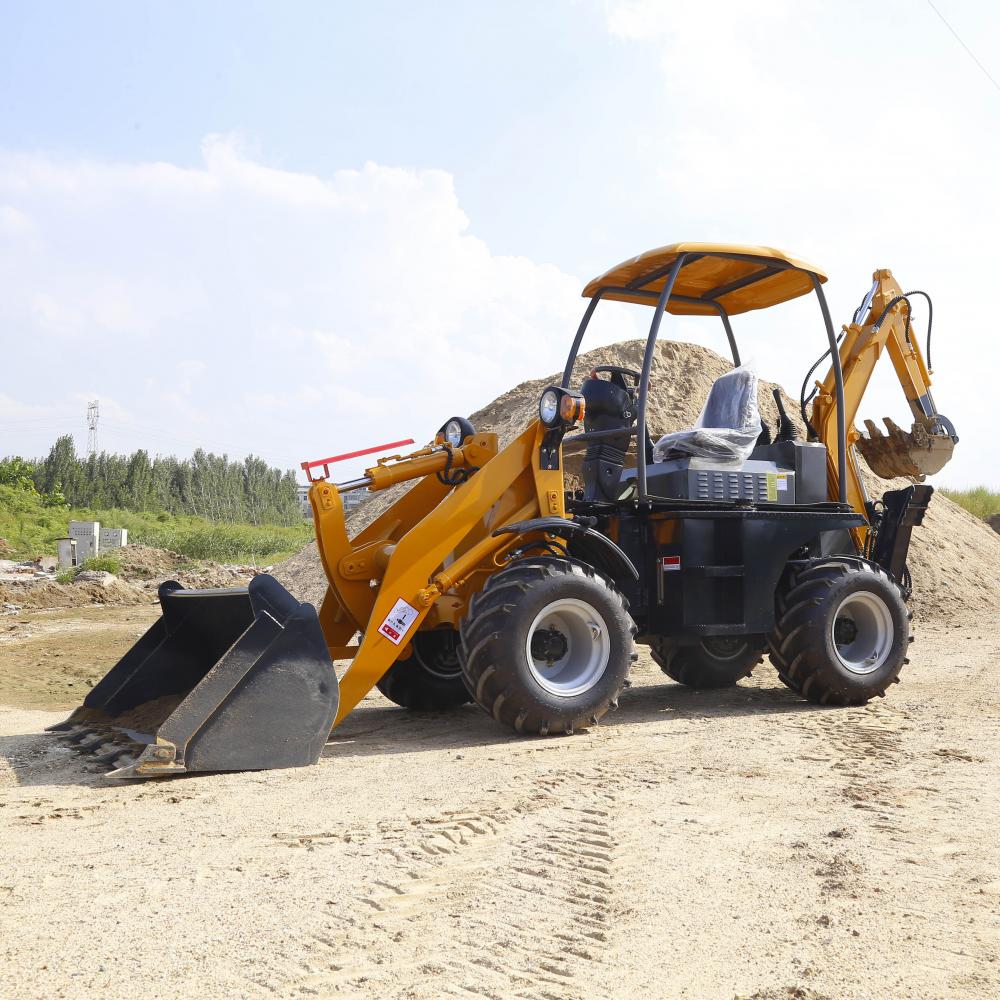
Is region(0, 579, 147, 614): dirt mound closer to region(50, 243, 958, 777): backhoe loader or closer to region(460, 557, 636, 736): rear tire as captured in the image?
region(50, 243, 958, 777): backhoe loader

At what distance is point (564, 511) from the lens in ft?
21.3

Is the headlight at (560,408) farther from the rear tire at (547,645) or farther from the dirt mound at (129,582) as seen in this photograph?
the dirt mound at (129,582)

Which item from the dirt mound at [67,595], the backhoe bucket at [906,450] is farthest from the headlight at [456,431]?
the dirt mound at [67,595]

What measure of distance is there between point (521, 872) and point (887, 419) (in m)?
6.71

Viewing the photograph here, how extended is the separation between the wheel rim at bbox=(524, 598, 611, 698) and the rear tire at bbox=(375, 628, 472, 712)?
44.1 inches

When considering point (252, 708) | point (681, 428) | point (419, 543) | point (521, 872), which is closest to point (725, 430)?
point (419, 543)

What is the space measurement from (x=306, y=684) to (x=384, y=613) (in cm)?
79

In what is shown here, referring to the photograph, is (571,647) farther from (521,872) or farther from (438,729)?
(521,872)

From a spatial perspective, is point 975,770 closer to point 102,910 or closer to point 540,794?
point 540,794

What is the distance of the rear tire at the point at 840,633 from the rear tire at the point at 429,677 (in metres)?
2.24

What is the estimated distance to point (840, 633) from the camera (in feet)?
23.9

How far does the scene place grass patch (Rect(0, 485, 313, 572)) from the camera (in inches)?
1039

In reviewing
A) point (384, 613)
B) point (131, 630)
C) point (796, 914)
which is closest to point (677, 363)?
point (131, 630)

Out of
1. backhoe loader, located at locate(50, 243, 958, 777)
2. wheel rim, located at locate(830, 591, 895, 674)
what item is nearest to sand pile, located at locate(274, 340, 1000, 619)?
backhoe loader, located at locate(50, 243, 958, 777)
